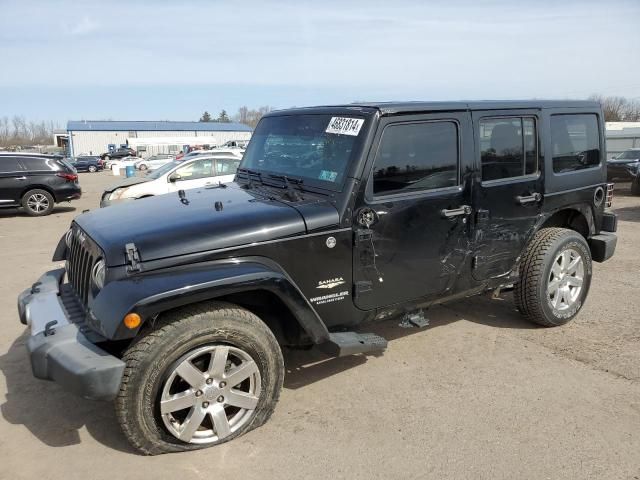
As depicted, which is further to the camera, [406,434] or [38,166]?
[38,166]

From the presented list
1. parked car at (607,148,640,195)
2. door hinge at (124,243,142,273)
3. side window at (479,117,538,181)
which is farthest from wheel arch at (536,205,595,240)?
parked car at (607,148,640,195)

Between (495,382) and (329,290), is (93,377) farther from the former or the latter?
(495,382)

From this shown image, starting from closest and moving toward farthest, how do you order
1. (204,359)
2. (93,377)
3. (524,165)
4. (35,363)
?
(93,377)
(35,363)
(204,359)
(524,165)

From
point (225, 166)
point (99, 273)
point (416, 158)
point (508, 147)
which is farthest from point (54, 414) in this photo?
point (225, 166)

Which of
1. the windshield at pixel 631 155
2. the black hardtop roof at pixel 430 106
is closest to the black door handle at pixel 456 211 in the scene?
the black hardtop roof at pixel 430 106

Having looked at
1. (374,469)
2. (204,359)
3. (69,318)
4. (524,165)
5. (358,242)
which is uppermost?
(524,165)

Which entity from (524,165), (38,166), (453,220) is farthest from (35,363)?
(38,166)

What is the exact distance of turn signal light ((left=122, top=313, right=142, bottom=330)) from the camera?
8.50ft

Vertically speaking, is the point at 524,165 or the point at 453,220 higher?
the point at 524,165

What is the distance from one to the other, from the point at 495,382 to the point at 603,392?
2.41 ft

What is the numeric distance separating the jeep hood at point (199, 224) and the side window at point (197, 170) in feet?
28.6

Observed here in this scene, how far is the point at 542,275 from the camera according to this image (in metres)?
4.48

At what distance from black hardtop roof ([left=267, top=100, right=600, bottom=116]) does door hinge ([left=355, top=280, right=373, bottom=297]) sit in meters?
1.19

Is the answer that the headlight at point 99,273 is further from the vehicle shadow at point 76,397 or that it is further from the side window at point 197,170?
the side window at point 197,170
